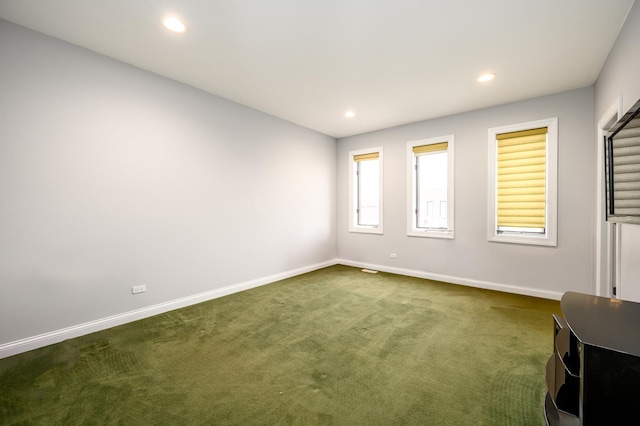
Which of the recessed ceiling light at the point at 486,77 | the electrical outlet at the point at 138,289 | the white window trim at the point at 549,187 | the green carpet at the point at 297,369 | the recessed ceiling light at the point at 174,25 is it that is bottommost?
the green carpet at the point at 297,369

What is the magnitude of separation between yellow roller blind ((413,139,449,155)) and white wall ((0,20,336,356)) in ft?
8.80

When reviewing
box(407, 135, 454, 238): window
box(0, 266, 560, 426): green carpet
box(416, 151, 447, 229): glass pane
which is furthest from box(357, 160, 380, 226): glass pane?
box(0, 266, 560, 426): green carpet

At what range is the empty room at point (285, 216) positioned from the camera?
5.72ft

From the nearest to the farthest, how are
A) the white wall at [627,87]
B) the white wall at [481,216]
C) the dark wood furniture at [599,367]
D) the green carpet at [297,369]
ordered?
the dark wood furniture at [599,367]
the green carpet at [297,369]
the white wall at [627,87]
the white wall at [481,216]

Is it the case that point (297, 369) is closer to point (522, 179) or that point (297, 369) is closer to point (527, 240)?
point (527, 240)

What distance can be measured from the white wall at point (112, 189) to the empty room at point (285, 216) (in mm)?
19

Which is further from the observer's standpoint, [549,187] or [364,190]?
[364,190]

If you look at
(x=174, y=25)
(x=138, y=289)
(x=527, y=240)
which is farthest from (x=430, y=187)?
(x=138, y=289)

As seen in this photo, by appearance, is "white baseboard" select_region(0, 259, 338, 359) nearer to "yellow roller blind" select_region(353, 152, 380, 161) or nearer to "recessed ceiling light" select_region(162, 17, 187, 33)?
"recessed ceiling light" select_region(162, 17, 187, 33)

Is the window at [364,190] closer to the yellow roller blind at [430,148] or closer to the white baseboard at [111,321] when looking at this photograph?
the yellow roller blind at [430,148]

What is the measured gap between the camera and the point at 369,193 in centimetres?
566

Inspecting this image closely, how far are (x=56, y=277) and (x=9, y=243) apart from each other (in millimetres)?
455

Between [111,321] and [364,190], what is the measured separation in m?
4.61

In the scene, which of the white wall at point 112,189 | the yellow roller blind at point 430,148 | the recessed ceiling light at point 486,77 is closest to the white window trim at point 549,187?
the yellow roller blind at point 430,148
